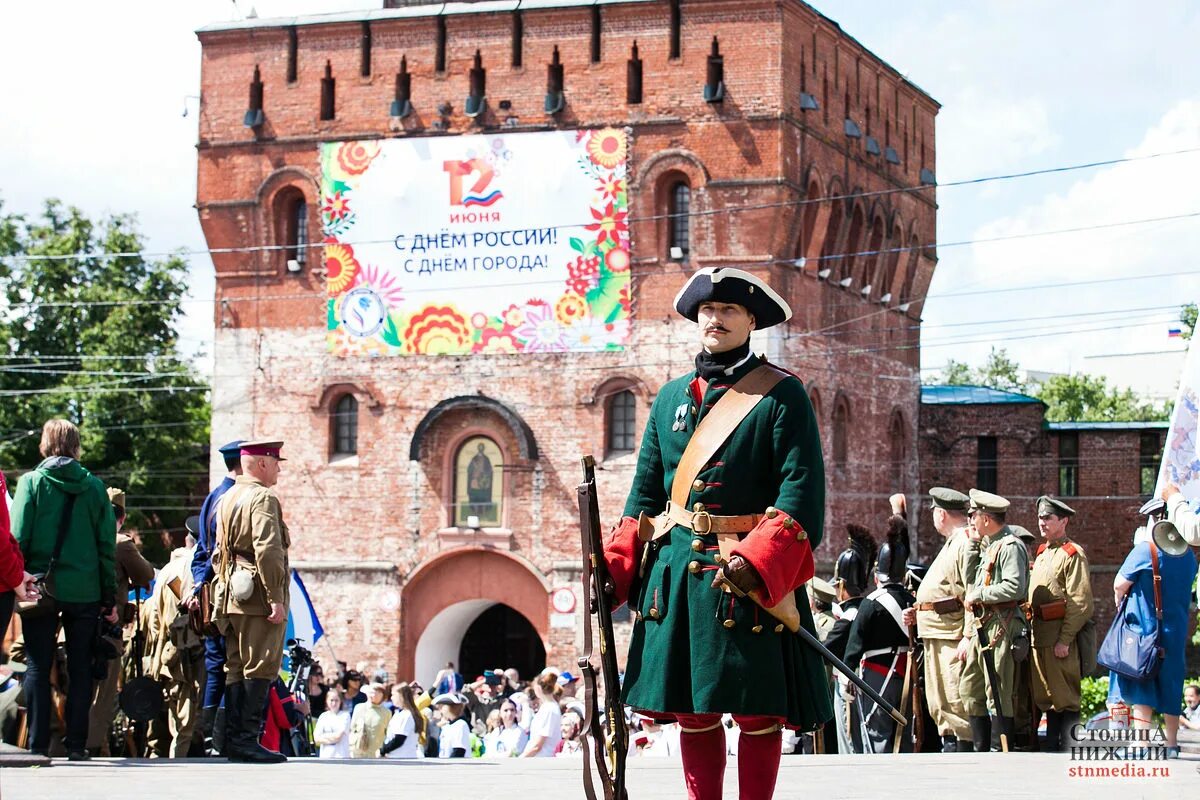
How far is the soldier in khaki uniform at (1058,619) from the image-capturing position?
1166 cm

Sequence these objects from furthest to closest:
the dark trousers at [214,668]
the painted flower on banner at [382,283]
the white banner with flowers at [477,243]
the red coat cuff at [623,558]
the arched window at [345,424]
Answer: the arched window at [345,424]
the painted flower on banner at [382,283]
the white banner with flowers at [477,243]
the dark trousers at [214,668]
the red coat cuff at [623,558]

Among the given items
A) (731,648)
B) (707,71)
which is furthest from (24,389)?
(731,648)

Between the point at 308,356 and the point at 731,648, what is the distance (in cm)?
2868

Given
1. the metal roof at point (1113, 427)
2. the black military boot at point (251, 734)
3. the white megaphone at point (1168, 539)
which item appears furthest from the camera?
the metal roof at point (1113, 427)

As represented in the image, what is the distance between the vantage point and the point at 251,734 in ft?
33.7

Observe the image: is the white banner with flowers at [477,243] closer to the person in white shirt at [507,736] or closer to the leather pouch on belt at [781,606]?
the person in white shirt at [507,736]

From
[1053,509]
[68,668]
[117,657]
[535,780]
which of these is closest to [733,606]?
[535,780]

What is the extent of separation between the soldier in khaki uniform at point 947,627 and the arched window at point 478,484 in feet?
73.0

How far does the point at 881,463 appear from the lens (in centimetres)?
3756

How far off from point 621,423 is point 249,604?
2339 cm

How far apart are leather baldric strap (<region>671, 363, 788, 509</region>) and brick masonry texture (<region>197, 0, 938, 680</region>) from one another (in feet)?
82.7

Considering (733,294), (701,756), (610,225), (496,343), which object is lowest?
(701,756)

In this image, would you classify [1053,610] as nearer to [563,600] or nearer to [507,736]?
[507,736]

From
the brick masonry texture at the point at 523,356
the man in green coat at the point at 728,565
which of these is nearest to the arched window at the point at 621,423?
the brick masonry texture at the point at 523,356
